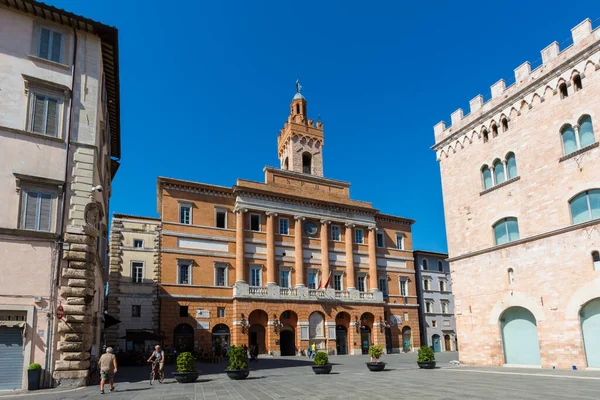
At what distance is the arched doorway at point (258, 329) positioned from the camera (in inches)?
1467

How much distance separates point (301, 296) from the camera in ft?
128

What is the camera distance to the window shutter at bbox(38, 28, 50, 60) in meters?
17.3

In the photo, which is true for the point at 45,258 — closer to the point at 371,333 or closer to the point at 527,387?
the point at 527,387

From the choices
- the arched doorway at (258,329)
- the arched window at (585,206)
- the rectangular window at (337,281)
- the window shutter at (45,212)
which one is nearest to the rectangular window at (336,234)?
the rectangular window at (337,281)

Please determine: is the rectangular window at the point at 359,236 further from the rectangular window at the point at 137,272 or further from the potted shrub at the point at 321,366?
the potted shrub at the point at 321,366

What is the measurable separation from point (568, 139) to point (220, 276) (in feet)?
87.2

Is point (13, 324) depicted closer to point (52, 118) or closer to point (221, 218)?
point (52, 118)

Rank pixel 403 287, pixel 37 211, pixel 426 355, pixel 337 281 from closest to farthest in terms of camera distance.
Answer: pixel 37 211 → pixel 426 355 → pixel 337 281 → pixel 403 287

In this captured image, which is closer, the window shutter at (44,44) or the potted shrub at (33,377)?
the potted shrub at (33,377)

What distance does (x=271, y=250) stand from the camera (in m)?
38.9

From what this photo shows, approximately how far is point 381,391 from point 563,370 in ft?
30.0

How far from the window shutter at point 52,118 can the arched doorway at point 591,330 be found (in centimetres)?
2103

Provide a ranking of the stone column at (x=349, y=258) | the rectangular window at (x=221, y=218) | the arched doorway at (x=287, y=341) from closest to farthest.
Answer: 1. the arched doorway at (x=287, y=341)
2. the rectangular window at (x=221, y=218)
3. the stone column at (x=349, y=258)

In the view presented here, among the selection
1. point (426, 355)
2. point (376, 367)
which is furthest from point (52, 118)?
point (426, 355)
